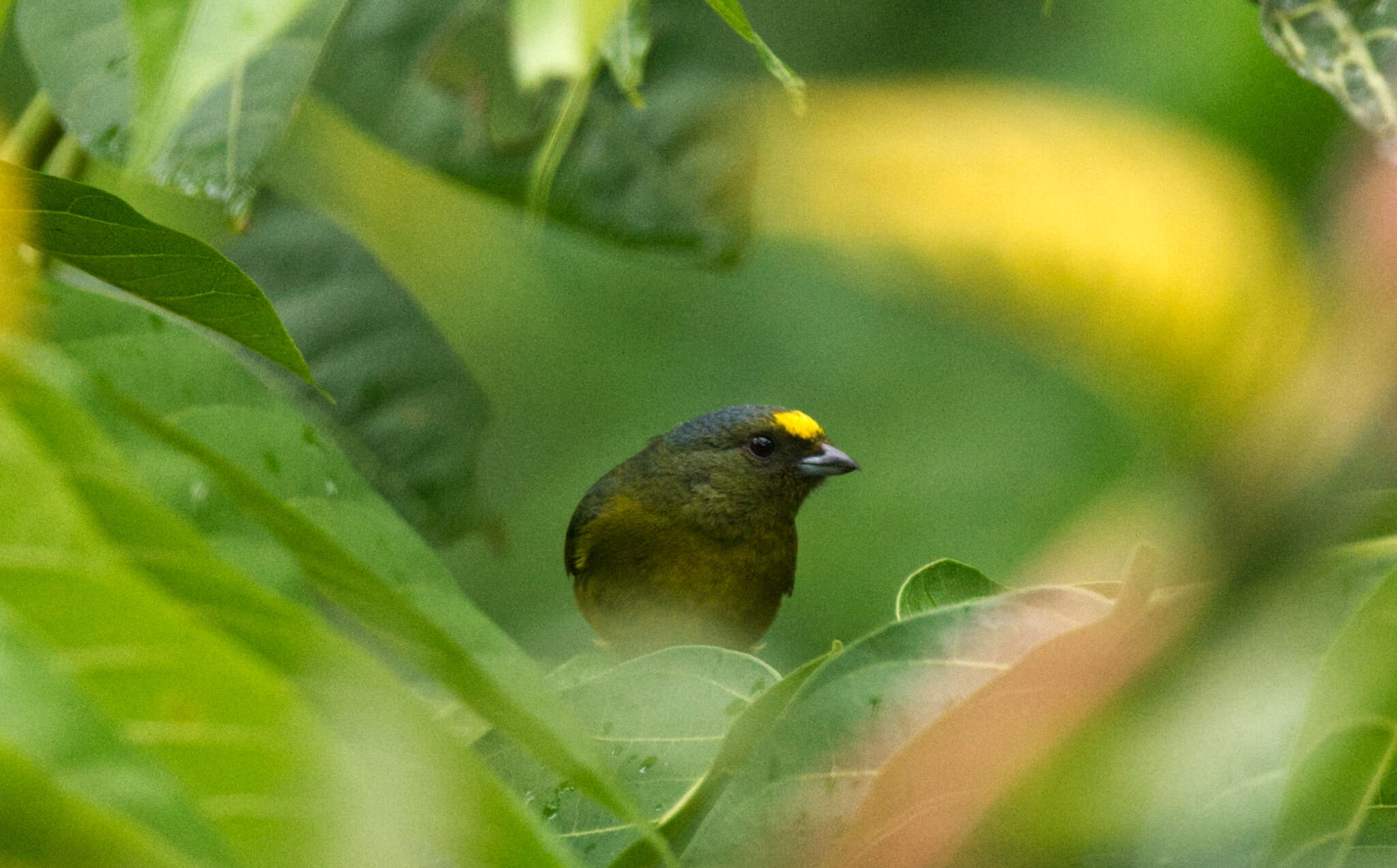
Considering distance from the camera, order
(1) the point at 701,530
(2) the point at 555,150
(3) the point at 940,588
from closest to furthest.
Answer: (3) the point at 940,588 → (2) the point at 555,150 → (1) the point at 701,530

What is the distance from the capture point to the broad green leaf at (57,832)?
0.18 m

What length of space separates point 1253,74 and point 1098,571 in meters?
0.83

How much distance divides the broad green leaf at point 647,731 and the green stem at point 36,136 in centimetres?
48

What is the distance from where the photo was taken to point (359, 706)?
0.24m

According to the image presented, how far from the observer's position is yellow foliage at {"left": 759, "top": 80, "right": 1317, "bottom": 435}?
1510mm

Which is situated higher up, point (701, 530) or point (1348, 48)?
point (1348, 48)

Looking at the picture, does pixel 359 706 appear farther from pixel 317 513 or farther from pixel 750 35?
pixel 750 35

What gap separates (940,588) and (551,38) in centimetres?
41

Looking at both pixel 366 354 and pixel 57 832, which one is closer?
pixel 57 832

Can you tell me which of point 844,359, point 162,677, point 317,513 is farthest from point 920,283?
point 162,677

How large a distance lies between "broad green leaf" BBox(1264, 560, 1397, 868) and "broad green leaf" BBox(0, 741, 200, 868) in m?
0.28

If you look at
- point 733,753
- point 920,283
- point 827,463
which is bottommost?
point 827,463

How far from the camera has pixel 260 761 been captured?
0.72 ft

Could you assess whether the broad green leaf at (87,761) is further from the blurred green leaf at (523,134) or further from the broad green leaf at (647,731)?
the blurred green leaf at (523,134)
